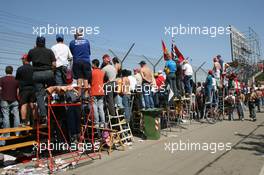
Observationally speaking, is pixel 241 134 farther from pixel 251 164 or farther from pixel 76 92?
pixel 76 92

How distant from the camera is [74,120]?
A: 8195 millimetres

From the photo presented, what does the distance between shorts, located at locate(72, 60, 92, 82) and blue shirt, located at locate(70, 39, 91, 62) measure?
0.42ft

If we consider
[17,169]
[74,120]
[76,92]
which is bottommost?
[17,169]

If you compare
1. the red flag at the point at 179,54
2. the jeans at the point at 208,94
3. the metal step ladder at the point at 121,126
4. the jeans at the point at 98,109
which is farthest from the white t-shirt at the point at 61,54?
the jeans at the point at 208,94

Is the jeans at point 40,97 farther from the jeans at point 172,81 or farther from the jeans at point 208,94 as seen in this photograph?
the jeans at point 208,94

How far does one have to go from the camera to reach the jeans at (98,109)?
29.1 ft

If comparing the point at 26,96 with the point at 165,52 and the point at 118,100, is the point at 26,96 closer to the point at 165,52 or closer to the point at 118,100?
the point at 118,100

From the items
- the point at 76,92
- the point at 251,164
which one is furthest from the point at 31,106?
the point at 251,164

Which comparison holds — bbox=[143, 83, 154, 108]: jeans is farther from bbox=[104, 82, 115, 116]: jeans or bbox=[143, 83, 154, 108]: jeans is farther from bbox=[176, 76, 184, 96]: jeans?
bbox=[176, 76, 184, 96]: jeans

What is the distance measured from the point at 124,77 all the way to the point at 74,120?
298cm

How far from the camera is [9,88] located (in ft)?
28.5

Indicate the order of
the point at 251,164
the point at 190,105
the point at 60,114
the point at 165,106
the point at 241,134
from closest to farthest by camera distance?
1. the point at 251,164
2. the point at 60,114
3. the point at 241,134
4. the point at 165,106
5. the point at 190,105

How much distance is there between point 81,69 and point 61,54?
27.3 inches

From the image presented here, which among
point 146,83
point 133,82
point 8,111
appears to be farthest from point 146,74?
point 8,111
